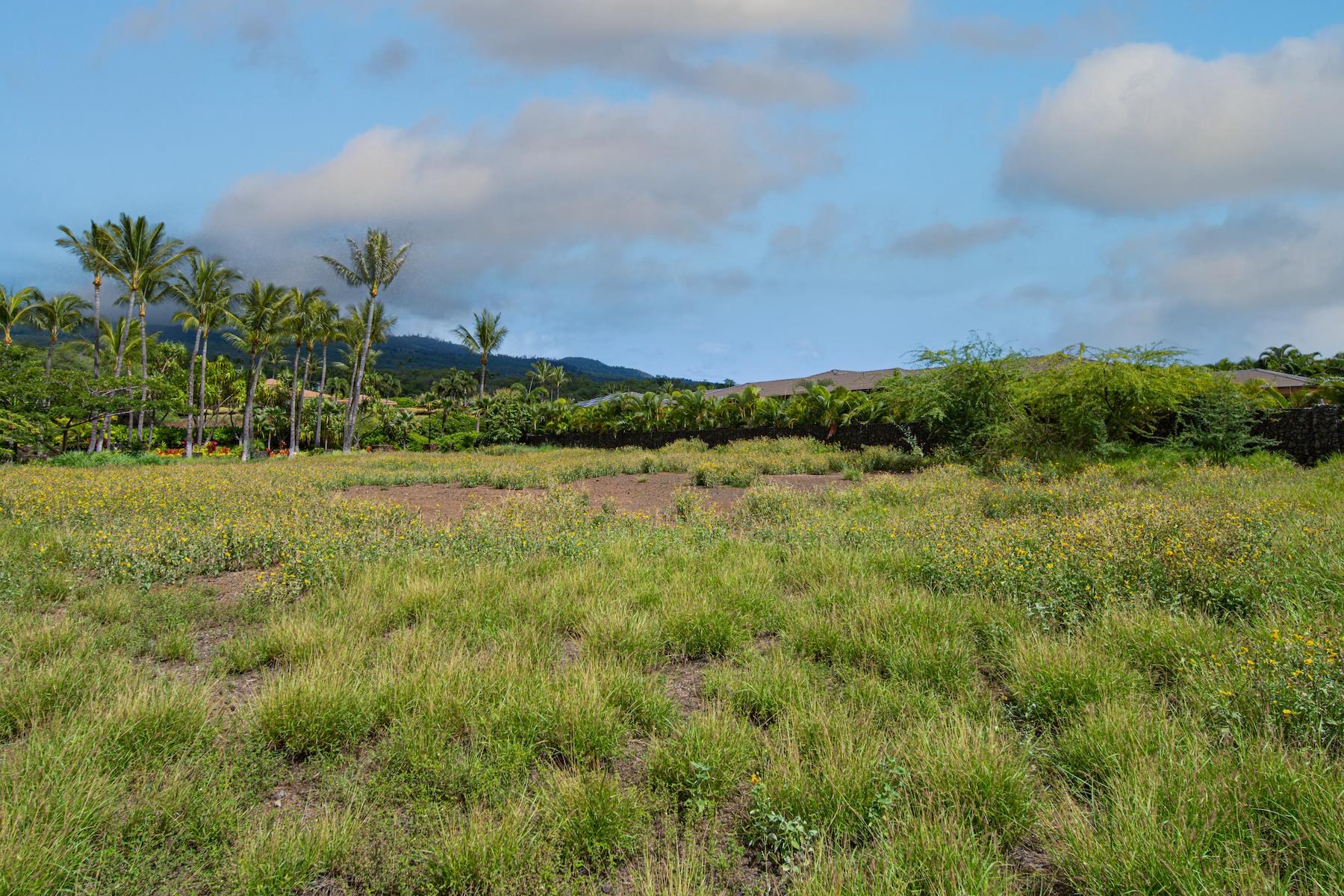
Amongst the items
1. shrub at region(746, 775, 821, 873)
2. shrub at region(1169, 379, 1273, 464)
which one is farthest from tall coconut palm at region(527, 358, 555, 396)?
shrub at region(746, 775, 821, 873)

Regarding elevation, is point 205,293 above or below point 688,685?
above

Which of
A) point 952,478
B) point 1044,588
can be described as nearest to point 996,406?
point 952,478

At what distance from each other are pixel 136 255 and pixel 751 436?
1456 inches

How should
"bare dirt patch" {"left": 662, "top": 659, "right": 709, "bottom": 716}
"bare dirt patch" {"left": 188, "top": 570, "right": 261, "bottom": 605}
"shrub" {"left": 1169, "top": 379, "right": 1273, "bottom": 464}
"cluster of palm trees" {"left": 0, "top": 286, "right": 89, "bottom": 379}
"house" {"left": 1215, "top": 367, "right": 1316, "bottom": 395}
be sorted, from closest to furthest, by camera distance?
"bare dirt patch" {"left": 662, "top": 659, "right": 709, "bottom": 716} < "bare dirt patch" {"left": 188, "top": 570, "right": 261, "bottom": 605} < "shrub" {"left": 1169, "top": 379, "right": 1273, "bottom": 464} < "house" {"left": 1215, "top": 367, "right": 1316, "bottom": 395} < "cluster of palm trees" {"left": 0, "top": 286, "right": 89, "bottom": 379}

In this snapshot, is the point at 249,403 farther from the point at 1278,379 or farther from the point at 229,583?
the point at 1278,379

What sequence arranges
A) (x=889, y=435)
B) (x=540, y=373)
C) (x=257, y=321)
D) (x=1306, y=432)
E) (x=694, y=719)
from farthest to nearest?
1. (x=540, y=373)
2. (x=257, y=321)
3. (x=889, y=435)
4. (x=1306, y=432)
5. (x=694, y=719)

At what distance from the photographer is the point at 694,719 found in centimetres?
338

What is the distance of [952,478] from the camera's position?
1452 centimetres

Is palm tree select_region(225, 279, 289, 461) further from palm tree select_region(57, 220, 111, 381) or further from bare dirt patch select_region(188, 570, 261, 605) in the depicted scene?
bare dirt patch select_region(188, 570, 261, 605)

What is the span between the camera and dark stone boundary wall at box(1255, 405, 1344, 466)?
14.5 m

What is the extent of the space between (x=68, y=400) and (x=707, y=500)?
2945 centimetres

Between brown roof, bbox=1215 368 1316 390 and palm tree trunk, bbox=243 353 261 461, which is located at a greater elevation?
brown roof, bbox=1215 368 1316 390

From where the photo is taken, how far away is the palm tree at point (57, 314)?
41.8 meters

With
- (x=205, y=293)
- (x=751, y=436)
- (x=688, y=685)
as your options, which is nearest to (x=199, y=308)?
(x=205, y=293)
